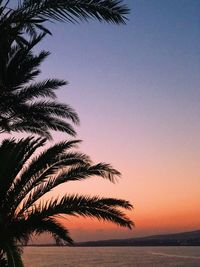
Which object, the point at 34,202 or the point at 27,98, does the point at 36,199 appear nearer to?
the point at 34,202

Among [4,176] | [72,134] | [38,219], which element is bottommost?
[38,219]

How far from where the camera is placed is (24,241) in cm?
896

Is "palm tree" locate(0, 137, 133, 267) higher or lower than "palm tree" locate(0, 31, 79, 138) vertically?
lower

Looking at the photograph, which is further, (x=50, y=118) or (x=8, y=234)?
(x=50, y=118)

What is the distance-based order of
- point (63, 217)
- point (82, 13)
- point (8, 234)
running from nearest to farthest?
point (82, 13), point (8, 234), point (63, 217)

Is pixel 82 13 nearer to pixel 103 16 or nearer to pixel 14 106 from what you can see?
pixel 103 16

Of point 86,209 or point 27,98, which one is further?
point 27,98

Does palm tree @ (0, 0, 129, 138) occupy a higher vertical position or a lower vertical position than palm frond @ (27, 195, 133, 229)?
higher

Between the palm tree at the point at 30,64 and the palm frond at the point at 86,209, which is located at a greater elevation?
the palm tree at the point at 30,64

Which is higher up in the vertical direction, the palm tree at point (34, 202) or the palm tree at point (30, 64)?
the palm tree at point (30, 64)

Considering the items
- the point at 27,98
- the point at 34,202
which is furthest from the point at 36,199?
the point at 27,98

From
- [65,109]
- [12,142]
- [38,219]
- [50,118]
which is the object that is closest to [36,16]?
[12,142]

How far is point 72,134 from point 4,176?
6837 millimetres

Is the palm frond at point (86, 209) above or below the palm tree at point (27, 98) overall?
below
